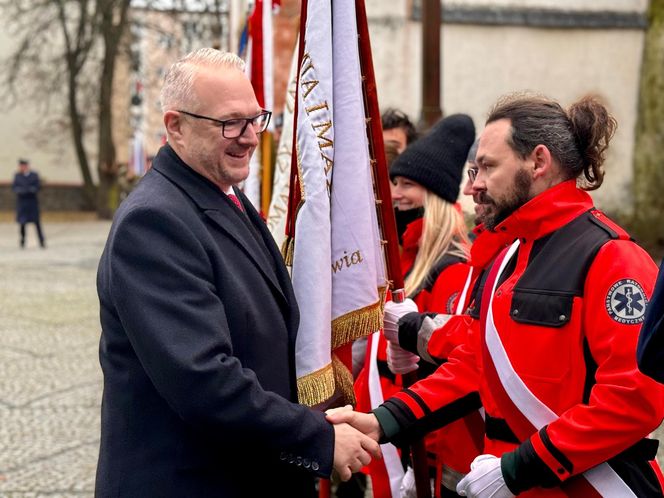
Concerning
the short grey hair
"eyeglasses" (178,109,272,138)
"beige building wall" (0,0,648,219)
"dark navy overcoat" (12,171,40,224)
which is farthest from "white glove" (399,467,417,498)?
"dark navy overcoat" (12,171,40,224)

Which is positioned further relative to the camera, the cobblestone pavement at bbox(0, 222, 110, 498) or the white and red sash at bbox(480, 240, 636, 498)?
the cobblestone pavement at bbox(0, 222, 110, 498)

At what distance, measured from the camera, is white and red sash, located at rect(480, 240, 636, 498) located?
2211 millimetres

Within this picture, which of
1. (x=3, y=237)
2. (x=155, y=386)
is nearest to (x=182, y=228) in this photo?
(x=155, y=386)

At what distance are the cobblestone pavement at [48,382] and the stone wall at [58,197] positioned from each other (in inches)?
786

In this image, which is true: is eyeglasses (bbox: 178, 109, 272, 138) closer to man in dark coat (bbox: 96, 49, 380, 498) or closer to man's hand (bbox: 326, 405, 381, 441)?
man in dark coat (bbox: 96, 49, 380, 498)

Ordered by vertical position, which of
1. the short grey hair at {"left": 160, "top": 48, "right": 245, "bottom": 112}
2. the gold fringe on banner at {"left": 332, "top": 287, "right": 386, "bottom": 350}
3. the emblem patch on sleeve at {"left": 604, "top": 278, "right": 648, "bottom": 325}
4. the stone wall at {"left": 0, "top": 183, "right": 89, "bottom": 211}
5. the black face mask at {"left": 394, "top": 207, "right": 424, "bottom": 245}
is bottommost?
the stone wall at {"left": 0, "top": 183, "right": 89, "bottom": 211}

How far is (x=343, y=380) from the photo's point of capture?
299 cm

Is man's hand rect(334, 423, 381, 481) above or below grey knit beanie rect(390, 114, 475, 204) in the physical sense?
below

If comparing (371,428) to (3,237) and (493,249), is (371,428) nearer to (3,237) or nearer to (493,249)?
(493,249)

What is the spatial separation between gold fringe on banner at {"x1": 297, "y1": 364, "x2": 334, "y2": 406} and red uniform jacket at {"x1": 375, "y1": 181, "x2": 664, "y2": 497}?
514 millimetres

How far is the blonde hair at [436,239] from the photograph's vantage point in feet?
11.7

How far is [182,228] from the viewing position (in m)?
2.11

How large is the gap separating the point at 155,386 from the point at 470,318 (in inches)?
50.5

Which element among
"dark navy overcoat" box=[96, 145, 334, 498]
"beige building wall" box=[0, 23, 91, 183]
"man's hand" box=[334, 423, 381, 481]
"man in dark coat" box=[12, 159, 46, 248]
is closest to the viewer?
"dark navy overcoat" box=[96, 145, 334, 498]
